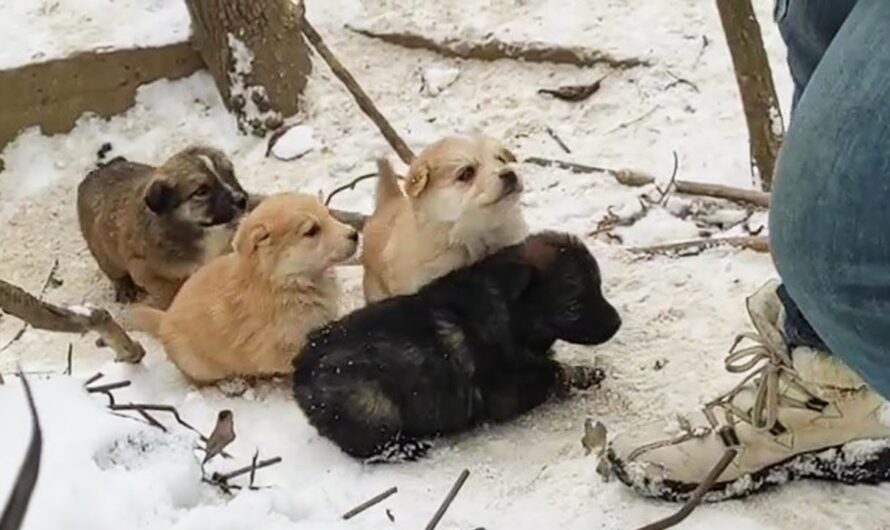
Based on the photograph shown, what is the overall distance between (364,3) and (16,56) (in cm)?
159

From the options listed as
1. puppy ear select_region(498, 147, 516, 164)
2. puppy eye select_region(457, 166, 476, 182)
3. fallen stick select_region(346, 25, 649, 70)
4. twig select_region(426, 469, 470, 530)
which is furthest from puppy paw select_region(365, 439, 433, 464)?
fallen stick select_region(346, 25, 649, 70)

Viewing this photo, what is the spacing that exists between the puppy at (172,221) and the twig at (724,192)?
5.02 ft

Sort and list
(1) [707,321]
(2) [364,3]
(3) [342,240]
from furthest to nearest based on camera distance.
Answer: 1. (2) [364,3]
2. (3) [342,240]
3. (1) [707,321]

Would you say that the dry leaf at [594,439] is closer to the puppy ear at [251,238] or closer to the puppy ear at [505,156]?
the puppy ear at [505,156]

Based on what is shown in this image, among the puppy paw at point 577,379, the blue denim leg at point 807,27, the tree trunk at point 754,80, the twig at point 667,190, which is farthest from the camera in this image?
the twig at point 667,190

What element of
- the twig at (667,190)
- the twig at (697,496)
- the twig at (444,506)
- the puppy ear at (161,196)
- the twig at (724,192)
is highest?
the twig at (444,506)

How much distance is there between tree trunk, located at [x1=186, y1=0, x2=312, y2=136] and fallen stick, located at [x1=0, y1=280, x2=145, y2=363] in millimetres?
2203

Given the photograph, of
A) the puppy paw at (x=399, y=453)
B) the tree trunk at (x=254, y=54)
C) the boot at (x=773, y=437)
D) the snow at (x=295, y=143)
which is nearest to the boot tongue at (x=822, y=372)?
the boot at (x=773, y=437)

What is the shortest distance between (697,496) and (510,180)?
1454 millimetres

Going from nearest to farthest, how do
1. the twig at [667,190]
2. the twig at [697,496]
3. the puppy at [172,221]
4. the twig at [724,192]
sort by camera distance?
the twig at [697,496] → the twig at [724,192] → the twig at [667,190] → the puppy at [172,221]

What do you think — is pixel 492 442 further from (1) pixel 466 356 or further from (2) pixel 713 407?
(2) pixel 713 407

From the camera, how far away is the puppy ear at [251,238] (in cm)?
392

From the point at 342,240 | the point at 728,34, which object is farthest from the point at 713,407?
the point at 728,34

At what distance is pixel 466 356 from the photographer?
3336mm
